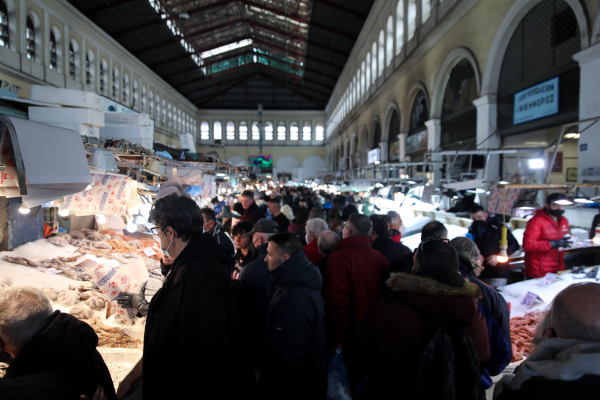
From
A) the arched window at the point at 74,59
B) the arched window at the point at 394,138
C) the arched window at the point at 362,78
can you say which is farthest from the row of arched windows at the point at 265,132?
the arched window at the point at 394,138

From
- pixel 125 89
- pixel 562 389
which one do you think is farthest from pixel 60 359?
pixel 125 89

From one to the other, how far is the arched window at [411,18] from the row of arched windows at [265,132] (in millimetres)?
26864

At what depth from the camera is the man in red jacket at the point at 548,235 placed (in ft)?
14.3

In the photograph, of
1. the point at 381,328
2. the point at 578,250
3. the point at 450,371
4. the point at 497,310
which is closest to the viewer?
the point at 450,371

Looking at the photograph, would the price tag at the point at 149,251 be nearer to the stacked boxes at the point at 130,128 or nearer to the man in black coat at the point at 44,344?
the stacked boxes at the point at 130,128

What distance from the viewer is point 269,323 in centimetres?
215

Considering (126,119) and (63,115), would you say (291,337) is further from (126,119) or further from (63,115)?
(126,119)

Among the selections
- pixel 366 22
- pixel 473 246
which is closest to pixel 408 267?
pixel 473 246

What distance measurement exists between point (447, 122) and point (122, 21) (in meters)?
16.5

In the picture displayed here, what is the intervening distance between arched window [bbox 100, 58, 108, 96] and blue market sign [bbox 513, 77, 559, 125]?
19053 millimetres

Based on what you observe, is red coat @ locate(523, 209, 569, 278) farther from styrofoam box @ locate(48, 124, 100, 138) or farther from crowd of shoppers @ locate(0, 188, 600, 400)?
styrofoam box @ locate(48, 124, 100, 138)

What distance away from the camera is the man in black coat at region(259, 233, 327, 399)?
207cm

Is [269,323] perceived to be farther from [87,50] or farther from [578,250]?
[87,50]

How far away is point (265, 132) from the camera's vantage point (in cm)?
4000
